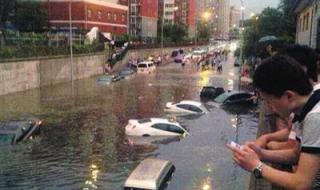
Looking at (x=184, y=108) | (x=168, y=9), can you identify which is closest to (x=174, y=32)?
(x=168, y=9)

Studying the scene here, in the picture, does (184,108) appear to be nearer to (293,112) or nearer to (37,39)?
(37,39)

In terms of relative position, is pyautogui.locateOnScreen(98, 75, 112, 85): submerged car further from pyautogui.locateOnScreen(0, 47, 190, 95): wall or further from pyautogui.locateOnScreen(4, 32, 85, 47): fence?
pyautogui.locateOnScreen(4, 32, 85, 47): fence

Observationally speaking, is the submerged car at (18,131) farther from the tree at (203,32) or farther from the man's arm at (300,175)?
the tree at (203,32)

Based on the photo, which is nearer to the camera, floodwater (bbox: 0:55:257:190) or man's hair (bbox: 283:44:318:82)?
man's hair (bbox: 283:44:318:82)

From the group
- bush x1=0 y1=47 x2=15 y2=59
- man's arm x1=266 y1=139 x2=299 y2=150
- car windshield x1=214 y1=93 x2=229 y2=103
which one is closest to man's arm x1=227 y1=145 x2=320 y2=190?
man's arm x1=266 y1=139 x2=299 y2=150

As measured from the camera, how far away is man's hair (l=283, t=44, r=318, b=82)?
14.3ft

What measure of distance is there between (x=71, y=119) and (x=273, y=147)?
30.5 meters

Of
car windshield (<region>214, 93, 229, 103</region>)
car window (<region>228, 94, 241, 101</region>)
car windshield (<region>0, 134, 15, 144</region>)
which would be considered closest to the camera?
car windshield (<region>0, 134, 15, 144</region>)

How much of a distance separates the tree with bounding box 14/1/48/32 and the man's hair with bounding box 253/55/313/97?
6913 centimetres

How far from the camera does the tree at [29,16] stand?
229 ft

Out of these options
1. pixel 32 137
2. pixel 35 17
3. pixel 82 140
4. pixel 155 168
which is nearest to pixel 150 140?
pixel 82 140

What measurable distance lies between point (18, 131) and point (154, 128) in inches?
273

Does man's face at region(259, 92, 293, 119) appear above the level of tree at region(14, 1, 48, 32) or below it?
below

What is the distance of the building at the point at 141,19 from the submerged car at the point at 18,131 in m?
76.3
